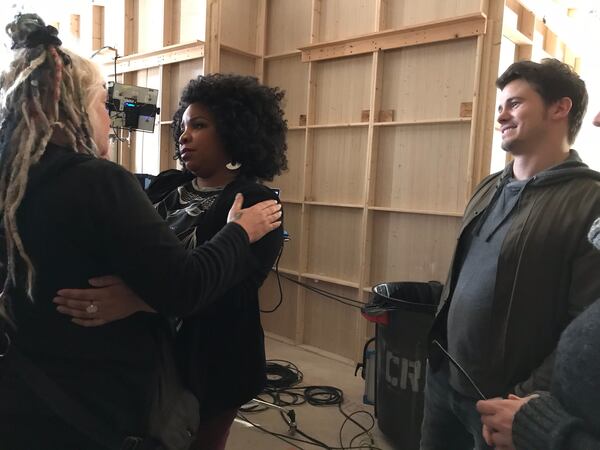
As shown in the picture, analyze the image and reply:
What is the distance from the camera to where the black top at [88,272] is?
0.80m

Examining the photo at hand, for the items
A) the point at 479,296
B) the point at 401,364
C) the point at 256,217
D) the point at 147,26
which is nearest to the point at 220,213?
the point at 256,217

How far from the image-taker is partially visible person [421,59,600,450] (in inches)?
50.2

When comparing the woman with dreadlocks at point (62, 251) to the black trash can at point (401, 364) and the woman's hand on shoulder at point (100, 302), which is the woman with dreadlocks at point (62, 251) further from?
the black trash can at point (401, 364)

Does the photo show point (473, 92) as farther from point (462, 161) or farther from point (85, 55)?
A: point (85, 55)

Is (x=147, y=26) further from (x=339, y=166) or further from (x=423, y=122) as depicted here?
(x=423, y=122)

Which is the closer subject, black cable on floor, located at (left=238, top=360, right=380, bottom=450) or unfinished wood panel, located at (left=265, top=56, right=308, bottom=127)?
black cable on floor, located at (left=238, top=360, right=380, bottom=450)

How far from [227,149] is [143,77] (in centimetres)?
368

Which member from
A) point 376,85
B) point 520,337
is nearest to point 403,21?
point 376,85

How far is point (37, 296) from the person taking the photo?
821 millimetres

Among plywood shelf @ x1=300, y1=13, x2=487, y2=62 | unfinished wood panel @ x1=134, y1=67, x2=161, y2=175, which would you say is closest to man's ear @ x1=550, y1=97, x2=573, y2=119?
plywood shelf @ x1=300, y1=13, x2=487, y2=62

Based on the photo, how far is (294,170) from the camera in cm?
405

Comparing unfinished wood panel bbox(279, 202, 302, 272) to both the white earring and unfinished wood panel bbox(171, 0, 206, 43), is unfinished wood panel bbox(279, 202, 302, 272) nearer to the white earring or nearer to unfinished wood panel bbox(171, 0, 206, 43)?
unfinished wood panel bbox(171, 0, 206, 43)

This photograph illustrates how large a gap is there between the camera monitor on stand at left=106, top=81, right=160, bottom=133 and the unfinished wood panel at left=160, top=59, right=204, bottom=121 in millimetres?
1251

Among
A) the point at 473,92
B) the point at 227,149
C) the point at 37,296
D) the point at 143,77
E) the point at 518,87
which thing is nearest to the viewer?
the point at 37,296
